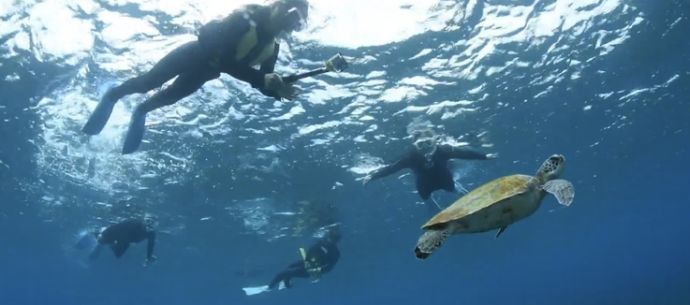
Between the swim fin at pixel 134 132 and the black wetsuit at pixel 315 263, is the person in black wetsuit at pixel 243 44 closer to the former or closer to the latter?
the swim fin at pixel 134 132

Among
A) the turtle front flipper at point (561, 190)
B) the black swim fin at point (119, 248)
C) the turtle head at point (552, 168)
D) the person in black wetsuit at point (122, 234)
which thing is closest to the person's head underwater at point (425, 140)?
the person in black wetsuit at point (122, 234)

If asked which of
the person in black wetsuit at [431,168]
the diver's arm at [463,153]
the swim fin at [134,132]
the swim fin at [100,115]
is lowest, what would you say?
the person in black wetsuit at [431,168]

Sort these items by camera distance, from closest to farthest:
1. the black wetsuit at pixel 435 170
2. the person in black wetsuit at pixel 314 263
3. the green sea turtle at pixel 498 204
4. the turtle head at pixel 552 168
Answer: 1. the green sea turtle at pixel 498 204
2. the turtle head at pixel 552 168
3. the black wetsuit at pixel 435 170
4. the person in black wetsuit at pixel 314 263

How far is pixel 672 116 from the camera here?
23.8 meters

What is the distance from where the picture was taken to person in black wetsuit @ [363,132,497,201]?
1302cm

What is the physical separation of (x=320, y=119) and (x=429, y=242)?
12.9 m

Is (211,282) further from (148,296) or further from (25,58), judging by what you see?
(25,58)

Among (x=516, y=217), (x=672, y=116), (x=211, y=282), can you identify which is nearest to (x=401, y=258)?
(x=211, y=282)

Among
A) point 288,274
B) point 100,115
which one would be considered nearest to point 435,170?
point 288,274

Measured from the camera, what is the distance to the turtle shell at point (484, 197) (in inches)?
106

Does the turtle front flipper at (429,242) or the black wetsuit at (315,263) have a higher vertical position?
the turtle front flipper at (429,242)

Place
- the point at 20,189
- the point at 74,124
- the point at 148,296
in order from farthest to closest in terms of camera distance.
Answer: the point at 148,296 → the point at 20,189 → the point at 74,124

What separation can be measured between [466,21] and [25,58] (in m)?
11.6

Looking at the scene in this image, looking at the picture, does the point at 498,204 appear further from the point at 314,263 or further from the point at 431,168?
the point at 314,263
